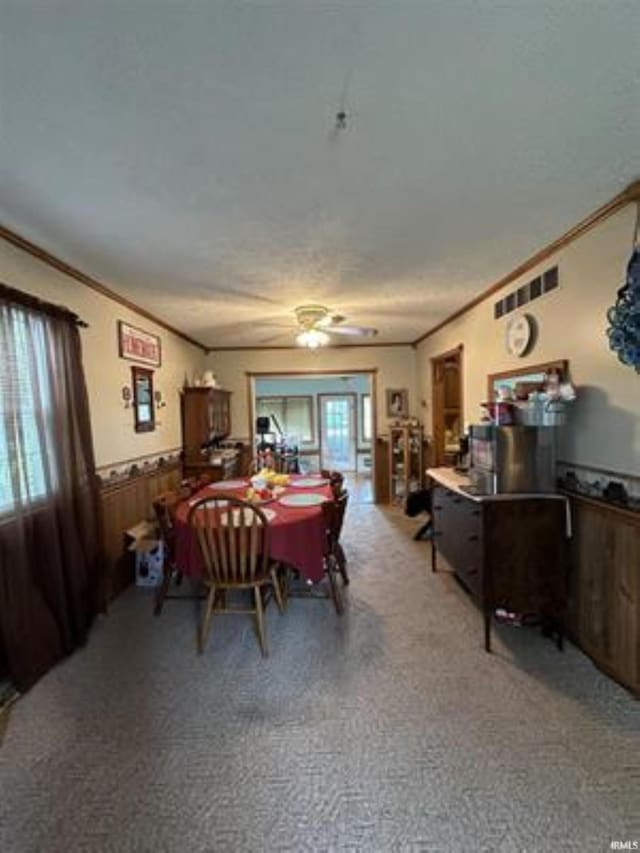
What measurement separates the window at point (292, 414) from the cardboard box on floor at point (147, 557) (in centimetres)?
648

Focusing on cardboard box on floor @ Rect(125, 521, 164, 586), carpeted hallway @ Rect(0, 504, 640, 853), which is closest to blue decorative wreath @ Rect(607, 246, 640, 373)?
carpeted hallway @ Rect(0, 504, 640, 853)

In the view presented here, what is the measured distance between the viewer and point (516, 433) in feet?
8.59

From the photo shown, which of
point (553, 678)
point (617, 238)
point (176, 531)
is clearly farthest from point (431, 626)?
point (617, 238)

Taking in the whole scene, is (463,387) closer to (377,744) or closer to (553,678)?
(553,678)

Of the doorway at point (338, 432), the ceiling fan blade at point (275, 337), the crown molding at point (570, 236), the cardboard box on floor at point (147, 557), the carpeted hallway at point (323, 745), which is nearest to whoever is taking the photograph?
the carpeted hallway at point (323, 745)

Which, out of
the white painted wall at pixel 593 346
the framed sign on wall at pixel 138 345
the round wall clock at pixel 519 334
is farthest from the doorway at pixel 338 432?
the white painted wall at pixel 593 346

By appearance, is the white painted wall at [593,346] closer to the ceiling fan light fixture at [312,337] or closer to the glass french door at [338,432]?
the ceiling fan light fixture at [312,337]

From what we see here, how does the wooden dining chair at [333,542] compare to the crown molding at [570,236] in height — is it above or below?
below

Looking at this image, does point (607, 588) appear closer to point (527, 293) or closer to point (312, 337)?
point (527, 293)

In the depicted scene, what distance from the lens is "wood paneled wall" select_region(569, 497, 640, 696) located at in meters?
2.10

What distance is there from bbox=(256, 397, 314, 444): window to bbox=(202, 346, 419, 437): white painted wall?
11.1ft

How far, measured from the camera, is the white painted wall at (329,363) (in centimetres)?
667

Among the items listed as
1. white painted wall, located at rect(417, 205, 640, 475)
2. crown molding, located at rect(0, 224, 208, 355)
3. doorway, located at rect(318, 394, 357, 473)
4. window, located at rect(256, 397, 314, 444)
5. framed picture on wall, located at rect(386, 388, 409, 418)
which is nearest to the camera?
white painted wall, located at rect(417, 205, 640, 475)

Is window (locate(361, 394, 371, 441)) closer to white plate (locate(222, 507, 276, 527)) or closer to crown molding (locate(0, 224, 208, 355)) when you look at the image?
crown molding (locate(0, 224, 208, 355))
